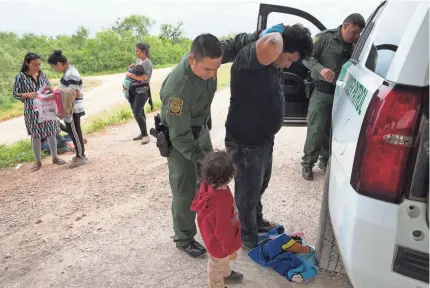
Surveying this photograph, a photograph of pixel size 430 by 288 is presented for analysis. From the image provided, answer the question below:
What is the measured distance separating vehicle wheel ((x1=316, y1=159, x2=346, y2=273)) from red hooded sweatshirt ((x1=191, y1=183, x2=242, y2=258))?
542 mm

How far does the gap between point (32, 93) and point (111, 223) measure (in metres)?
2.40

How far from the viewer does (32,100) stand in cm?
487

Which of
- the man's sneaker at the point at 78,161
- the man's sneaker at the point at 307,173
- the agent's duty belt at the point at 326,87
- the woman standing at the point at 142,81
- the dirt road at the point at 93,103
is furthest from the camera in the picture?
the dirt road at the point at 93,103

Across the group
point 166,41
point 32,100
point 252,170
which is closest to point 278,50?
point 252,170

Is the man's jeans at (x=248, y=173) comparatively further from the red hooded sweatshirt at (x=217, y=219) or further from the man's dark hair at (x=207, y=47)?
the man's dark hair at (x=207, y=47)

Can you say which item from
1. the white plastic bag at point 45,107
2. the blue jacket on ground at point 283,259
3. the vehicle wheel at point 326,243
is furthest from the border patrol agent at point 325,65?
the white plastic bag at point 45,107

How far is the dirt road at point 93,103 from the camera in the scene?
35.8 ft

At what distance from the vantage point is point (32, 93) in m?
4.84

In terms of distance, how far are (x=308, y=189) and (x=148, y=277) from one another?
202cm

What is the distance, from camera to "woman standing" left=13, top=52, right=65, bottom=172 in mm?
4820

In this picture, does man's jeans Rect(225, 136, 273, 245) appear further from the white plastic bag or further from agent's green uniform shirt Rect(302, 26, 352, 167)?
the white plastic bag

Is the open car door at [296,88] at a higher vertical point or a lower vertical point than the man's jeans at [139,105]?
higher

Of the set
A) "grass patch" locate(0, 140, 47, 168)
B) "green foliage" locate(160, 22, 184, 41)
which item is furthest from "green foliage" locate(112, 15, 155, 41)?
"grass patch" locate(0, 140, 47, 168)

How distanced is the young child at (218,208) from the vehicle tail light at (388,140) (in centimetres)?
83
